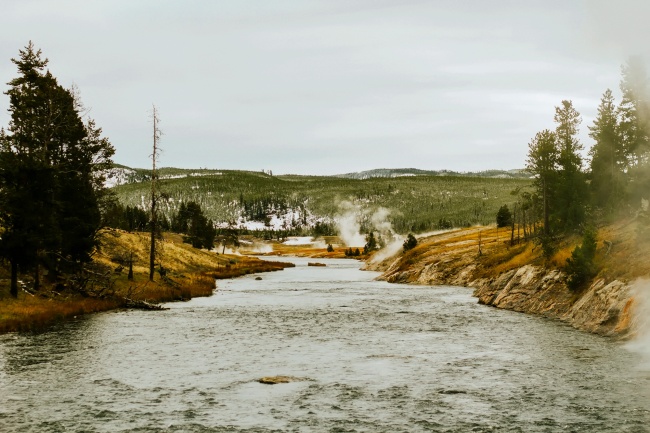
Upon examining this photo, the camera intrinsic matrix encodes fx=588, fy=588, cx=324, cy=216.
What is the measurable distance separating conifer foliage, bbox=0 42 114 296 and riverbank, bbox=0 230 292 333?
6.01ft

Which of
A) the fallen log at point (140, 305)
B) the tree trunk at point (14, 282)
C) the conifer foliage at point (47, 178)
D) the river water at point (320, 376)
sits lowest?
the fallen log at point (140, 305)

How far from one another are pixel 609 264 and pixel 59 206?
43.3m

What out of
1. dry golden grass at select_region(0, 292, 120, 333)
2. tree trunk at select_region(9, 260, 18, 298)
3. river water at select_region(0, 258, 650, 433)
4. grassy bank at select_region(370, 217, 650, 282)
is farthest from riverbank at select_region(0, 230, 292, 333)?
grassy bank at select_region(370, 217, 650, 282)

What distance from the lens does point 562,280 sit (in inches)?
1975

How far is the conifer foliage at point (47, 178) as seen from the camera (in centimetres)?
4375

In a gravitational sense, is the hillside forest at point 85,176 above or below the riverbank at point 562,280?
above

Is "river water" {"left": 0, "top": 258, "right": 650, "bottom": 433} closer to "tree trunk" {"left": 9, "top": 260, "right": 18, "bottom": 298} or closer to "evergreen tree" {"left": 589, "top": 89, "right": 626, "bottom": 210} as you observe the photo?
"tree trunk" {"left": 9, "top": 260, "right": 18, "bottom": 298}

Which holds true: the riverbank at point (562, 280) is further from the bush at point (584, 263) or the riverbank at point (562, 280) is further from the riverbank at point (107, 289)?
the riverbank at point (107, 289)

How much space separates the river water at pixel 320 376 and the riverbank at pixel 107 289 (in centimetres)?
225

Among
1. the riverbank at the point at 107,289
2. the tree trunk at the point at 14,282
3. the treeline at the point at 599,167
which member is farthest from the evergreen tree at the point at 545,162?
the tree trunk at the point at 14,282

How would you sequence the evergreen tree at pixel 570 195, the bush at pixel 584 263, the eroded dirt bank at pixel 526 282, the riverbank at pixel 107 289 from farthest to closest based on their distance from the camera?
1. the evergreen tree at pixel 570 195
2. the bush at pixel 584 263
3. the riverbank at pixel 107 289
4. the eroded dirt bank at pixel 526 282

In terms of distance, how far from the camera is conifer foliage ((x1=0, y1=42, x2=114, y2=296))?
144 feet

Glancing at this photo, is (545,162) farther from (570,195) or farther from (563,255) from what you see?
(563,255)

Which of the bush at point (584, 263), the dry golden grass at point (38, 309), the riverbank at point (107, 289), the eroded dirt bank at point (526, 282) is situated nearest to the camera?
the dry golden grass at point (38, 309)
